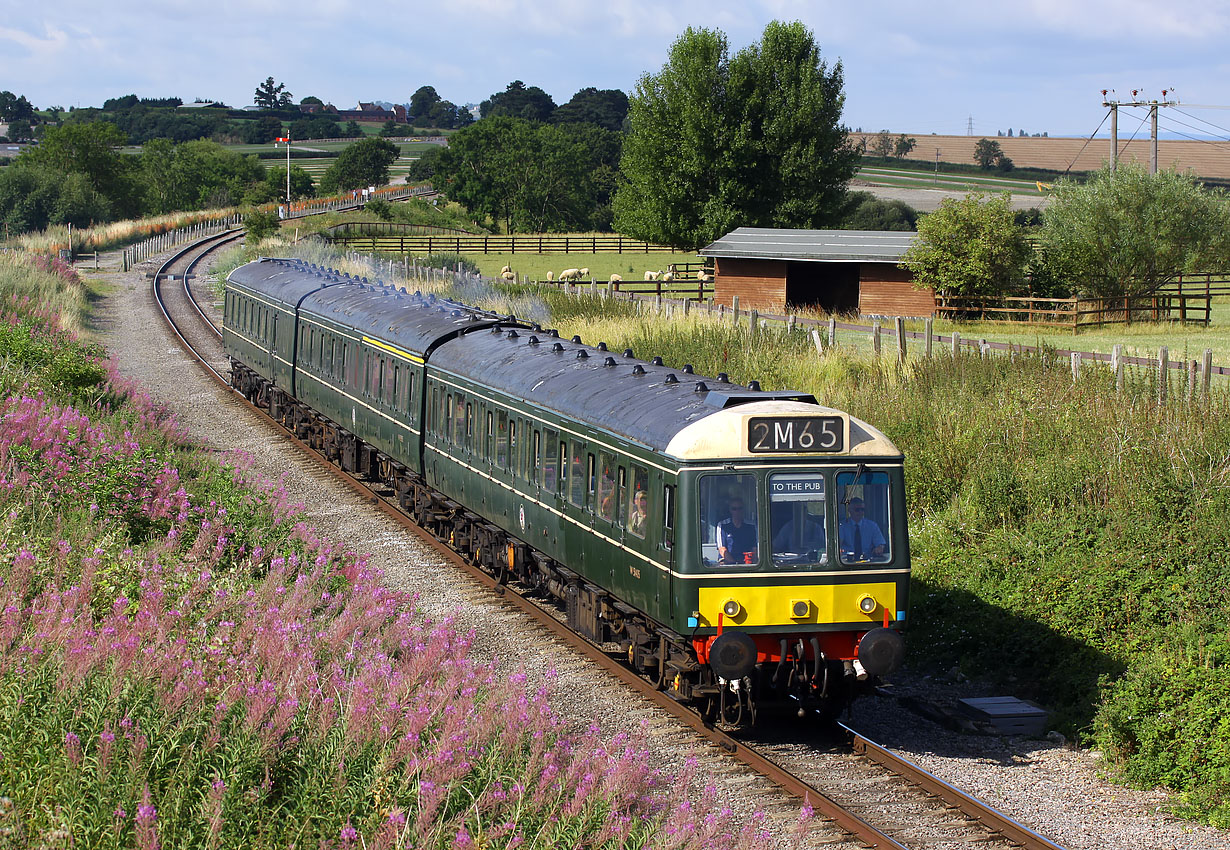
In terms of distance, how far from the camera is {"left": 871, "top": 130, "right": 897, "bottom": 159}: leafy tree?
195 metres

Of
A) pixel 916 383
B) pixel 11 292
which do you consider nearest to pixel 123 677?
pixel 916 383

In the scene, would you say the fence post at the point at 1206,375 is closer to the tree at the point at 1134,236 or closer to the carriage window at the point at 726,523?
the carriage window at the point at 726,523

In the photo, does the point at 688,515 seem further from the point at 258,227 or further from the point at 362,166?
the point at 362,166

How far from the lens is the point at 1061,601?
1274 centimetres

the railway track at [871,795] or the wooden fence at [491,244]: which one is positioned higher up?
the wooden fence at [491,244]

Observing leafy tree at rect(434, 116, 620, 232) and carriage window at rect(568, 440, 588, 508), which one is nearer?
carriage window at rect(568, 440, 588, 508)

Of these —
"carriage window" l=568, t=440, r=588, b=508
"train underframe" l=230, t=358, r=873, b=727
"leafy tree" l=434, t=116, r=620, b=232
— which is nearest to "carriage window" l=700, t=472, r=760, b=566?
"train underframe" l=230, t=358, r=873, b=727

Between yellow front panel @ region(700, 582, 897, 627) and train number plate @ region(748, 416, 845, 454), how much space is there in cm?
110

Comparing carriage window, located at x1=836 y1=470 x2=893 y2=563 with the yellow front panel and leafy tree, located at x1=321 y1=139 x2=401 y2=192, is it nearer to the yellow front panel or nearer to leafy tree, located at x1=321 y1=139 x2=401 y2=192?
the yellow front panel

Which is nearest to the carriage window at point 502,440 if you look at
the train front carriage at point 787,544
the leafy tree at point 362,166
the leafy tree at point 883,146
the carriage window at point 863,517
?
the train front carriage at point 787,544

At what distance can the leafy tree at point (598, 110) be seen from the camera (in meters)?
185

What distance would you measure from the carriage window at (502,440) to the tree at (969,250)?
2984 cm

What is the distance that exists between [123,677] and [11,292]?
2948 cm

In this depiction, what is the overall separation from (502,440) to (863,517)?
548 centimetres
